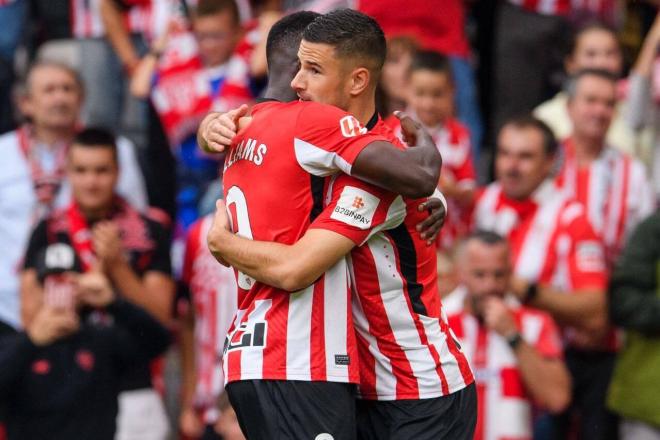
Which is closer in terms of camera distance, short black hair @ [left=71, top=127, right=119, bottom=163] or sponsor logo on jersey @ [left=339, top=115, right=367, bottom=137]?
sponsor logo on jersey @ [left=339, top=115, right=367, bottom=137]

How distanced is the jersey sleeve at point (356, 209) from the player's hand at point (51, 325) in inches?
117

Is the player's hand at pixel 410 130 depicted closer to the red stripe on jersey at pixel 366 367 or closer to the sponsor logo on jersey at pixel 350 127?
the sponsor logo on jersey at pixel 350 127

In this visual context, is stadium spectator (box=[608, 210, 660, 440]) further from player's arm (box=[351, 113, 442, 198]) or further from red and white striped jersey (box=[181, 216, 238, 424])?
player's arm (box=[351, 113, 442, 198])

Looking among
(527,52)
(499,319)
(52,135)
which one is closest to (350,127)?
(499,319)

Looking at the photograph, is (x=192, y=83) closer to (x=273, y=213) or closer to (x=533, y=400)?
(x=533, y=400)

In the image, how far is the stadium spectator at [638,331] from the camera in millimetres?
7754

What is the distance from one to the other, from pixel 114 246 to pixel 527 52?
335 centimetres

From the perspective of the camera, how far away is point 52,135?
9.12 meters

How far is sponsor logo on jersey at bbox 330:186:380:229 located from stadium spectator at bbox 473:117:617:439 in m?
3.07

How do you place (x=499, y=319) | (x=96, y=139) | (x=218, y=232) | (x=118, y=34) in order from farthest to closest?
(x=118, y=34) → (x=96, y=139) → (x=499, y=319) → (x=218, y=232)

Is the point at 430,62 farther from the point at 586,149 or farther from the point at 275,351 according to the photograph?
the point at 275,351

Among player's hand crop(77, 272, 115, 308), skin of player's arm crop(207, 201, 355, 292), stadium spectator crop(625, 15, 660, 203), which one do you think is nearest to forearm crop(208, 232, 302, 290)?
skin of player's arm crop(207, 201, 355, 292)

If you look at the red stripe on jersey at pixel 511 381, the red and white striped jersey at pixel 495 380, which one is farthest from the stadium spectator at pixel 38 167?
the red stripe on jersey at pixel 511 381

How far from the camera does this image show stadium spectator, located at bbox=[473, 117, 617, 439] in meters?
8.04
